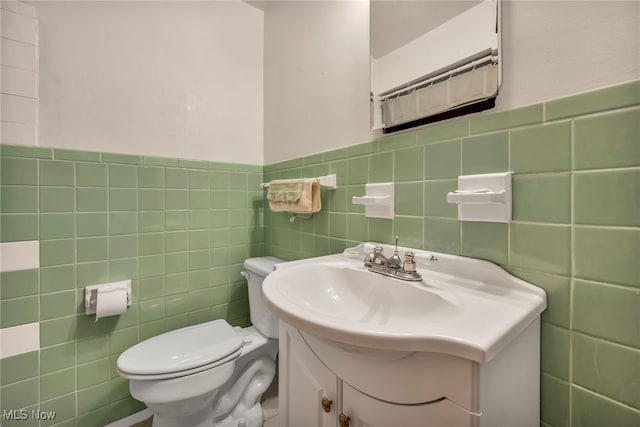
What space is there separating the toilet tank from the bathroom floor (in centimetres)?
38

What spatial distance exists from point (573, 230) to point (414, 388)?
1.56ft

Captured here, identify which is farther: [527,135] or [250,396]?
[250,396]

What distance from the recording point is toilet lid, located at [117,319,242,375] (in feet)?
3.10

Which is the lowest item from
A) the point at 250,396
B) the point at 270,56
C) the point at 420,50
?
the point at 250,396

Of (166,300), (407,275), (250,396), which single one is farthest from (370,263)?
(166,300)

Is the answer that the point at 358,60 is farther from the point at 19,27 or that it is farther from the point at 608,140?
the point at 19,27

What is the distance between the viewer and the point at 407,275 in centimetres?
74

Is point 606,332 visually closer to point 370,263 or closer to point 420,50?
point 370,263

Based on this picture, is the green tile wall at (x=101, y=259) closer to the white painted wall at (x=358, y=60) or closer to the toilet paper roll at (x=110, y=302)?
the toilet paper roll at (x=110, y=302)

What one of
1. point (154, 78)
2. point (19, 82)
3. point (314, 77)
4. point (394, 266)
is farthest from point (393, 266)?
point (19, 82)

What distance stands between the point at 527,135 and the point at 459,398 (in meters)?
0.59

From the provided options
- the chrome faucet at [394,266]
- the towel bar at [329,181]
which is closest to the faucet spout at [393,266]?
the chrome faucet at [394,266]

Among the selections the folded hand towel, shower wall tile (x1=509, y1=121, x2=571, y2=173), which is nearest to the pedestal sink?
shower wall tile (x1=509, y1=121, x2=571, y2=173)

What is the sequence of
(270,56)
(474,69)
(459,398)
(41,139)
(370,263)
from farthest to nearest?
(270,56)
(41,139)
(370,263)
(474,69)
(459,398)
